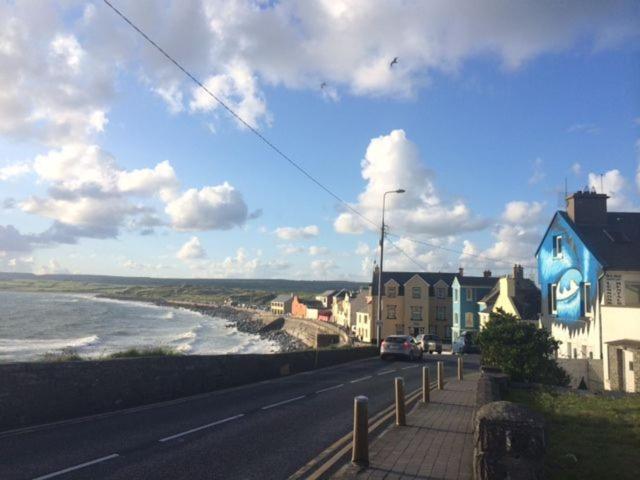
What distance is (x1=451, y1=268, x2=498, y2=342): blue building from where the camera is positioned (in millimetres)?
60719

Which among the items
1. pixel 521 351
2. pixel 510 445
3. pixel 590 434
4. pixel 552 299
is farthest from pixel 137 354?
pixel 552 299

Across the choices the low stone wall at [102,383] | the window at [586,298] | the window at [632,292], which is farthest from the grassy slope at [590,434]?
the window at [586,298]

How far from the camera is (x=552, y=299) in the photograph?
32094mm

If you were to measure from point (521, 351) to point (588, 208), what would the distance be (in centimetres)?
1687

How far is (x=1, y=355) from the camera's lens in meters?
50.6

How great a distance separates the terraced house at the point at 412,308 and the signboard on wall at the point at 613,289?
1684 inches

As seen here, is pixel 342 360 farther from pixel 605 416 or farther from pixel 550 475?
pixel 550 475

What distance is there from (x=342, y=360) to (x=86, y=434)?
19328 mm

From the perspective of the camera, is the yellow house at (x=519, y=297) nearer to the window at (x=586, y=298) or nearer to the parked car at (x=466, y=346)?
the parked car at (x=466, y=346)

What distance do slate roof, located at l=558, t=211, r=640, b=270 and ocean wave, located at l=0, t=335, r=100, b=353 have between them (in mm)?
48519

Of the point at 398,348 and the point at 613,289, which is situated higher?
the point at 613,289

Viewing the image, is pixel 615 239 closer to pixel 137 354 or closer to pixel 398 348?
pixel 398 348

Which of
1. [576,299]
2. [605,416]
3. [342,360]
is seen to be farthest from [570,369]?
[605,416]

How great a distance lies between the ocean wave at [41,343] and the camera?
2242 inches
